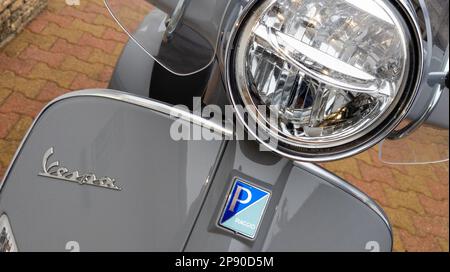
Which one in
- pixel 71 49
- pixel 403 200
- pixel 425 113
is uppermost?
pixel 425 113

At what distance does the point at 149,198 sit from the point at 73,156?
180 millimetres

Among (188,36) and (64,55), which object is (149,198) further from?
(64,55)

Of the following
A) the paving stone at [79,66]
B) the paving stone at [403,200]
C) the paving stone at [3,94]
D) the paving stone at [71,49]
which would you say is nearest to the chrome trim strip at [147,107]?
the paving stone at [3,94]

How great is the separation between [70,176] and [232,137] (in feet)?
1.09

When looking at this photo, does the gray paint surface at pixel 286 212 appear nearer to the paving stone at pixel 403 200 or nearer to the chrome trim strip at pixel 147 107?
the chrome trim strip at pixel 147 107

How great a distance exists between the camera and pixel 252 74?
30.2 inches

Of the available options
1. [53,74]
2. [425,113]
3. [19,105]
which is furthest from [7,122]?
[425,113]

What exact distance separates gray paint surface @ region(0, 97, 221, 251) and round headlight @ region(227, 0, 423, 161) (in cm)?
16

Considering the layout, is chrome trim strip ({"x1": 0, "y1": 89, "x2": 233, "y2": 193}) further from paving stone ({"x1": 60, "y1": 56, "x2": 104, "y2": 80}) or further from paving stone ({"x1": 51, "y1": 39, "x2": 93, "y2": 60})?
paving stone ({"x1": 60, "y1": 56, "x2": 104, "y2": 80})

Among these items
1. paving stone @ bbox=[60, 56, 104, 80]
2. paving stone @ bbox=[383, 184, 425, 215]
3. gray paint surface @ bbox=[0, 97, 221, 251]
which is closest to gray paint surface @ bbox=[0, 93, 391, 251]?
gray paint surface @ bbox=[0, 97, 221, 251]

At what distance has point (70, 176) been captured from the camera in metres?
0.85

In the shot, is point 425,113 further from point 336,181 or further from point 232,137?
point 232,137

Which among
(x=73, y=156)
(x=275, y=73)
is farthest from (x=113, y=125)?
(x=275, y=73)

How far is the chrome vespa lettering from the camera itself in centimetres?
85
